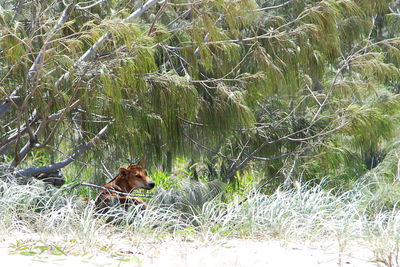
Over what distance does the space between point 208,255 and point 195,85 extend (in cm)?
225

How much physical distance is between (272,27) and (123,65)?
236cm

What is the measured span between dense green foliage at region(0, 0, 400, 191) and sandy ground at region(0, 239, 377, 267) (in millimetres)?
1009

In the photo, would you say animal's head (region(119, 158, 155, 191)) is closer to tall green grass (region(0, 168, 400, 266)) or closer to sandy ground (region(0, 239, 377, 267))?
tall green grass (region(0, 168, 400, 266))

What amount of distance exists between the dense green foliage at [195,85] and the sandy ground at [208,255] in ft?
3.31

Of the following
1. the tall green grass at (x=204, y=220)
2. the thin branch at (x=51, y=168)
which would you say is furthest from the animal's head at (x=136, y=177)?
the thin branch at (x=51, y=168)

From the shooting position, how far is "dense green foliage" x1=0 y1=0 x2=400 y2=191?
4.09 m

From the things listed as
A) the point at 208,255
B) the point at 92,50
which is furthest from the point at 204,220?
the point at 92,50

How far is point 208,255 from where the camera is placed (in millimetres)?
3396

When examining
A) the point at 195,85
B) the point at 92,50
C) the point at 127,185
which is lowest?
the point at 127,185

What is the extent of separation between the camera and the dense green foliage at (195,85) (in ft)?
13.4

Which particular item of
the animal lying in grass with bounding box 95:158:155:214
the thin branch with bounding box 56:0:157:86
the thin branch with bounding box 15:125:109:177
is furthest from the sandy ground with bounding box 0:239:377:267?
the thin branch with bounding box 15:125:109:177

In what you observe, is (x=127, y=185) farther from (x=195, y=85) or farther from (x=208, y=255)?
(x=208, y=255)

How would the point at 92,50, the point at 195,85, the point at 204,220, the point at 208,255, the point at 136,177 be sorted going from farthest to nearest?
1. the point at 195,85
2. the point at 136,177
3. the point at 92,50
4. the point at 204,220
5. the point at 208,255

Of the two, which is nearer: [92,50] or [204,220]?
[204,220]
